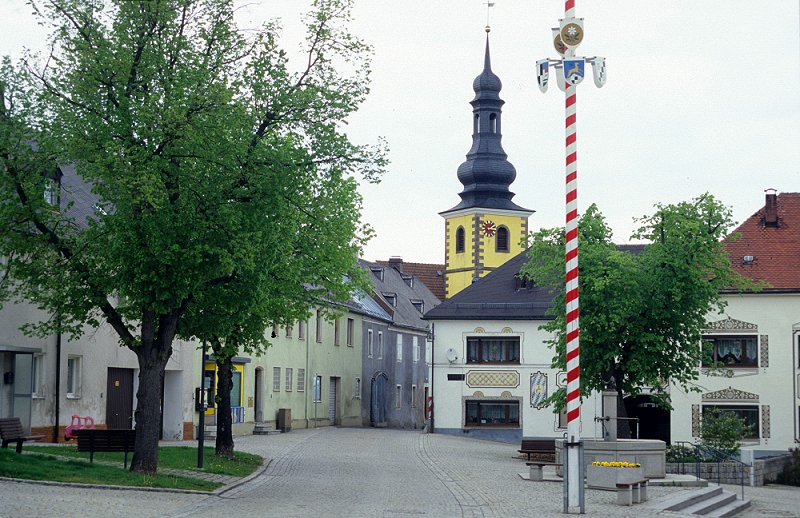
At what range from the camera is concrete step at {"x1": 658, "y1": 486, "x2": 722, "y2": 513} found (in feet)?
68.6

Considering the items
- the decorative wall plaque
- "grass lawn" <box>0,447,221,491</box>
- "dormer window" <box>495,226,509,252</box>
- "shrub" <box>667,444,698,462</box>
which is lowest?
"shrub" <box>667,444,698,462</box>

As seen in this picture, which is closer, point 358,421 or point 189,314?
point 189,314

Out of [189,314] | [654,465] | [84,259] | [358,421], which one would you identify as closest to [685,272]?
[654,465]

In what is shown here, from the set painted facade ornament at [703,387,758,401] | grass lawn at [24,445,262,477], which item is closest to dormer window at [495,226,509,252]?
painted facade ornament at [703,387,758,401]

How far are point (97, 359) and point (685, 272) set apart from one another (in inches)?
700

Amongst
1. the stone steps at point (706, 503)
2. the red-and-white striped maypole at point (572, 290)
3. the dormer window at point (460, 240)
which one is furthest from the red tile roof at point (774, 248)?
the dormer window at point (460, 240)

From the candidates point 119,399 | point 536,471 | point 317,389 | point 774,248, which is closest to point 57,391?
point 119,399

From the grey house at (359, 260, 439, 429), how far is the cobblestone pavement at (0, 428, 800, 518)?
27.6 metres

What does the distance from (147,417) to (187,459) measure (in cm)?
500

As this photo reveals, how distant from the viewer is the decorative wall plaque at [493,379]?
5053 cm

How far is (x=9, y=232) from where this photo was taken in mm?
21125

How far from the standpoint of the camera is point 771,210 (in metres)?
47.2

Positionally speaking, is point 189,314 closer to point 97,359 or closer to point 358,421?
point 97,359

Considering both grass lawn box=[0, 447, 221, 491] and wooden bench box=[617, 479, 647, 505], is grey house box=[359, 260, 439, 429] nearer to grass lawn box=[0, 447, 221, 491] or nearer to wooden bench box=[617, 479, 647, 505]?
grass lawn box=[0, 447, 221, 491]
